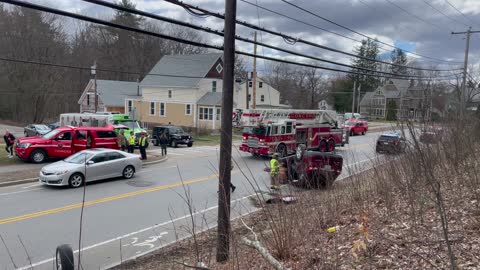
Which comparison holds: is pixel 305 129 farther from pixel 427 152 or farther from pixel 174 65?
pixel 174 65

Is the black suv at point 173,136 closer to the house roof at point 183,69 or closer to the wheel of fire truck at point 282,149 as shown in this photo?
the wheel of fire truck at point 282,149

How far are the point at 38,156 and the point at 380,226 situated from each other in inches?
732

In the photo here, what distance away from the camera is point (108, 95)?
54.2m

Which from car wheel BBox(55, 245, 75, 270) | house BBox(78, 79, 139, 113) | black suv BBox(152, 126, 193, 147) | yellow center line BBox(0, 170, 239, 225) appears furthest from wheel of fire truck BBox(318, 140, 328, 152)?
house BBox(78, 79, 139, 113)

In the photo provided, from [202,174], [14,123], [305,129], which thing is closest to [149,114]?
[14,123]

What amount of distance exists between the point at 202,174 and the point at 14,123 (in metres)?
47.2

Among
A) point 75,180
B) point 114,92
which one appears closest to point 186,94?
point 114,92

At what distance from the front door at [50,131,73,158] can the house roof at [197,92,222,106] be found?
23.4 m

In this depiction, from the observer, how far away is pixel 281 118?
24.5m

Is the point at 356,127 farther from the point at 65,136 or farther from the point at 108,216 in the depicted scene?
the point at 108,216

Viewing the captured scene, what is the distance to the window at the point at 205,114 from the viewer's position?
143 feet

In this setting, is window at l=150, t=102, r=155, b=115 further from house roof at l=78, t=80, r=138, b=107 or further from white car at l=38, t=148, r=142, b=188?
white car at l=38, t=148, r=142, b=188

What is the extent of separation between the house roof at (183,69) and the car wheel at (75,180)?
2979cm

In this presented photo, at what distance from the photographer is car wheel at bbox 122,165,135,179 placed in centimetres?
1657
